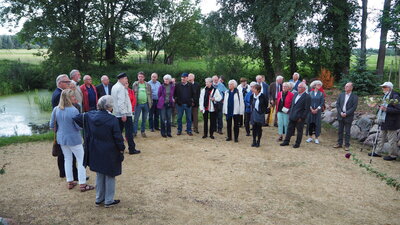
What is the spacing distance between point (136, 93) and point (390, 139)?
6051 mm

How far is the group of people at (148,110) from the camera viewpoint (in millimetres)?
4504

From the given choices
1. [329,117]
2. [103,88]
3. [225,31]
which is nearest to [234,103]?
[103,88]

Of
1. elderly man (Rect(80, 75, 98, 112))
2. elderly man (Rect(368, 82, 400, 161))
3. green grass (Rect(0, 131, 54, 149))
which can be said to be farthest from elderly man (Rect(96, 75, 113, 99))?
elderly man (Rect(368, 82, 400, 161))

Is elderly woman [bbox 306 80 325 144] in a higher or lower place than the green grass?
higher

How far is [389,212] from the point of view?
4.79 m

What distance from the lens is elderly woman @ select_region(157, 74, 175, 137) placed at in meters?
8.74

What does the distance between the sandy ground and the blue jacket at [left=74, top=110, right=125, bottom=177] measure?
0.67 metres

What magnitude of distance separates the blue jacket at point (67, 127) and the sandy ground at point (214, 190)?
2.89ft

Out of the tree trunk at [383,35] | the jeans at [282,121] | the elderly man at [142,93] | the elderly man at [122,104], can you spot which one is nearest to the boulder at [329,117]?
the jeans at [282,121]

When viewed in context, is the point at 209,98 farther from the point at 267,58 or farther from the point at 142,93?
the point at 267,58

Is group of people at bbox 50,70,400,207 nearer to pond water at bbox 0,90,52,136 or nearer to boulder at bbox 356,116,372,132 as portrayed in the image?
boulder at bbox 356,116,372,132

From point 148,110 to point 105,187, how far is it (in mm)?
4411

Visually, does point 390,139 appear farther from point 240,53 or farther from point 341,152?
point 240,53

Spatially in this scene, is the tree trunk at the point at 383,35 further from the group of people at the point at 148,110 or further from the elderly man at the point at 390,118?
the elderly man at the point at 390,118
